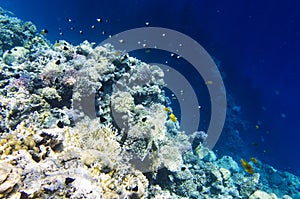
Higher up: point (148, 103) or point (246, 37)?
point (246, 37)

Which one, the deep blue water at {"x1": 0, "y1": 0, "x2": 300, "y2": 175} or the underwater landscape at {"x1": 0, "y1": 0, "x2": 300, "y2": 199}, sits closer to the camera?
the underwater landscape at {"x1": 0, "y1": 0, "x2": 300, "y2": 199}

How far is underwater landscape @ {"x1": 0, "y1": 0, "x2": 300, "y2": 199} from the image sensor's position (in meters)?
3.67

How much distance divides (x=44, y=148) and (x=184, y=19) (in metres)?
25.4

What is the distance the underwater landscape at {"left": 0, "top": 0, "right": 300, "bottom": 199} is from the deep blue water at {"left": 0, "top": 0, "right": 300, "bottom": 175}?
154 millimetres

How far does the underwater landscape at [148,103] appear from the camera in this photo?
3.67 m

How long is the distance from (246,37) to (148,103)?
27991mm

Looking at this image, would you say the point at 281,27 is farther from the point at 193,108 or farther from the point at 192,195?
the point at 192,195

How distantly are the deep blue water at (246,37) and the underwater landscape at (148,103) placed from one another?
0.51 ft

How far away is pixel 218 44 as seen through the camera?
92.0ft

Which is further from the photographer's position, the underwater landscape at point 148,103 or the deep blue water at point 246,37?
the deep blue water at point 246,37

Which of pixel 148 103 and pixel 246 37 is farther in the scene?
pixel 246 37

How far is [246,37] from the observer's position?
31.2m

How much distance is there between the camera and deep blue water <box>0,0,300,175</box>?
88.1 feet

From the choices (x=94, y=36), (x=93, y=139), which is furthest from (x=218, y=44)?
(x=93, y=139)
